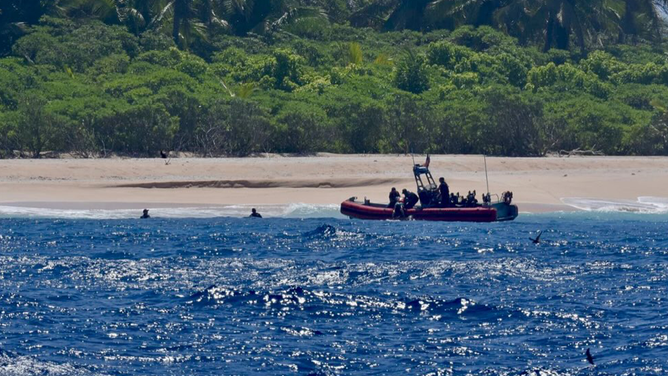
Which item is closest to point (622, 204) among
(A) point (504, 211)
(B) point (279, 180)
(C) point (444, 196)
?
(A) point (504, 211)

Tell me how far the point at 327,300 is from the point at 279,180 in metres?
15.7

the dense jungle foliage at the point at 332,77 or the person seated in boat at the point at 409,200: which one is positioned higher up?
the dense jungle foliage at the point at 332,77

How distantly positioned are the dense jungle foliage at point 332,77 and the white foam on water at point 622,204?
8.56m

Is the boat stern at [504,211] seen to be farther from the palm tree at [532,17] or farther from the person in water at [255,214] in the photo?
the palm tree at [532,17]

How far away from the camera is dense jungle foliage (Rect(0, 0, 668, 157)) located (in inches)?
1490

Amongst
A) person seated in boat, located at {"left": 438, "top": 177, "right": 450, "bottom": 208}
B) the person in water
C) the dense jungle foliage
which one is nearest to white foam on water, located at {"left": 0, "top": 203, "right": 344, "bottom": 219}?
the person in water

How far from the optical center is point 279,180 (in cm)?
3291

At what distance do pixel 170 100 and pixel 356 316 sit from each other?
23117 millimetres

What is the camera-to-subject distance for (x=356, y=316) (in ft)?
53.6

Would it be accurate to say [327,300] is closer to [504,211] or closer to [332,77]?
[504,211]

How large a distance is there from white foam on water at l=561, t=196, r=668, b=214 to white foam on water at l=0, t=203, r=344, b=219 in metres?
6.49

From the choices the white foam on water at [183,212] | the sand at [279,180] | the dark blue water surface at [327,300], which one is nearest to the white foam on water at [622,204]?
the sand at [279,180]

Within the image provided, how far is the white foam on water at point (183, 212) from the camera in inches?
1095

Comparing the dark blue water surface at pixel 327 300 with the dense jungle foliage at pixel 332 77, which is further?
the dense jungle foliage at pixel 332 77
